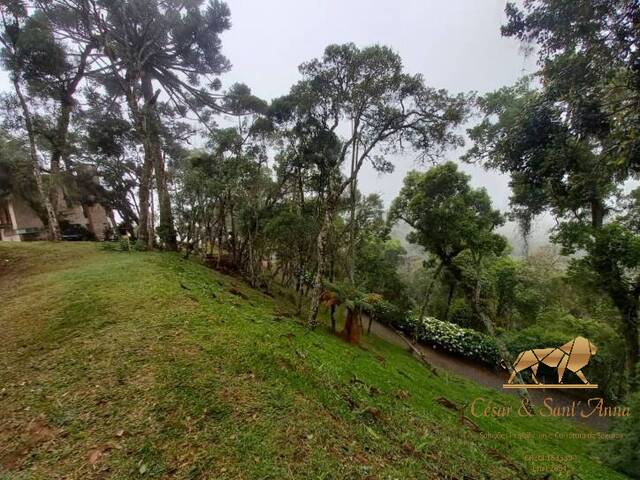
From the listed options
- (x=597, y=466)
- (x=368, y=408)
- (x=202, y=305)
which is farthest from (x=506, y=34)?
(x=202, y=305)

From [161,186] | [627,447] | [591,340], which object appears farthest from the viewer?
[161,186]

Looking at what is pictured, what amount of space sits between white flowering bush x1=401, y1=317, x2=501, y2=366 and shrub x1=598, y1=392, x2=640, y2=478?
7745 mm

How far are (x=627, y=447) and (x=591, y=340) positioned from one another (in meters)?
7.38

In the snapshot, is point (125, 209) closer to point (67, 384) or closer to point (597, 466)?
point (67, 384)

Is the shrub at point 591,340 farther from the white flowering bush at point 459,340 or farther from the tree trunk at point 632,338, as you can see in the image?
the tree trunk at point 632,338

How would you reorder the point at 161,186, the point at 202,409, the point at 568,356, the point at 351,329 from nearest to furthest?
the point at 202,409 → the point at 568,356 → the point at 351,329 → the point at 161,186

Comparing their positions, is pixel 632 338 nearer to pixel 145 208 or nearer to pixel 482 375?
pixel 482 375

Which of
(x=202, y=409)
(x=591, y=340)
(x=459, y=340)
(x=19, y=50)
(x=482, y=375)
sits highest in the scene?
(x=19, y=50)

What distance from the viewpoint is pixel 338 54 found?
8164mm

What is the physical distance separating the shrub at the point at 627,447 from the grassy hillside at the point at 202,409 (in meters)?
0.25

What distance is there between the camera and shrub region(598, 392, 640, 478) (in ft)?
12.2

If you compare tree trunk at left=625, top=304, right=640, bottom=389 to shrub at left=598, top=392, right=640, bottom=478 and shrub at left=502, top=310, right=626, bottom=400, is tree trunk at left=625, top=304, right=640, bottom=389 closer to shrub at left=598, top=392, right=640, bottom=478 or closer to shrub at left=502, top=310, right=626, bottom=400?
shrub at left=502, top=310, right=626, bottom=400

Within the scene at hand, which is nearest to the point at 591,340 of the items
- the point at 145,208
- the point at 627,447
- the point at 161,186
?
the point at 627,447

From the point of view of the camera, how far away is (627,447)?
12.5 feet
